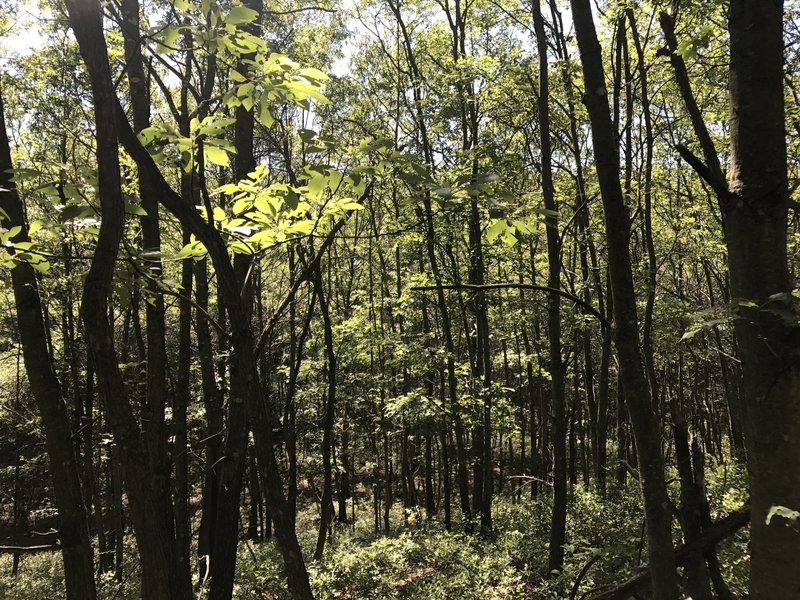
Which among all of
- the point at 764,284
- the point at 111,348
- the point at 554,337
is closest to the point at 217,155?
the point at 111,348

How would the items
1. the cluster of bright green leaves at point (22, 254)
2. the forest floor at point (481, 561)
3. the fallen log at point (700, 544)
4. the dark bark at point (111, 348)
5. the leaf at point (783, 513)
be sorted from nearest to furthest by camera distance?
the leaf at point (783, 513), the dark bark at point (111, 348), the cluster of bright green leaves at point (22, 254), the fallen log at point (700, 544), the forest floor at point (481, 561)

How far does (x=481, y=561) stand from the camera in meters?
9.68

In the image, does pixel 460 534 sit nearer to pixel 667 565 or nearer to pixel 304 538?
pixel 304 538

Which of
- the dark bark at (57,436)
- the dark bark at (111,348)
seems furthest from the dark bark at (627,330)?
the dark bark at (57,436)

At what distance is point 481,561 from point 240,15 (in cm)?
1036

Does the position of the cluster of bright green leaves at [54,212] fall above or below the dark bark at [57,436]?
above

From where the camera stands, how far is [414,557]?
11234 mm

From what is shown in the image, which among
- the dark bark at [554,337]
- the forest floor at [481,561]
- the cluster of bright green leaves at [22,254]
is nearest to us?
the cluster of bright green leaves at [22,254]

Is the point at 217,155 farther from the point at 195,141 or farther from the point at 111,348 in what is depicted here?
the point at 111,348

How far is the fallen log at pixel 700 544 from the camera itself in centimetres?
248

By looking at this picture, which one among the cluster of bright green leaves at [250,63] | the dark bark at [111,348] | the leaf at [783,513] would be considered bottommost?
the leaf at [783,513]

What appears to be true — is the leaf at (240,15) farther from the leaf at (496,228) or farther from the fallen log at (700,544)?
the fallen log at (700,544)

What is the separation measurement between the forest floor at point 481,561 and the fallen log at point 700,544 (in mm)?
4232

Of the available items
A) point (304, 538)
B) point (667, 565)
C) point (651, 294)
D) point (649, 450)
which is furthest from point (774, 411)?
point (304, 538)
